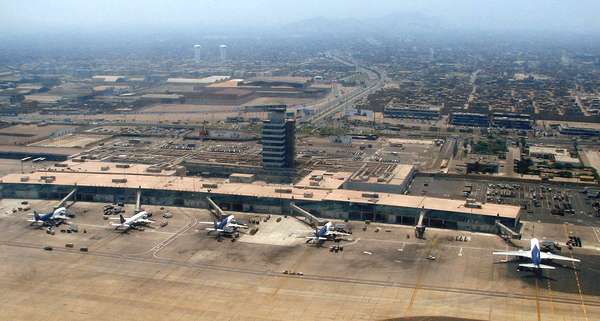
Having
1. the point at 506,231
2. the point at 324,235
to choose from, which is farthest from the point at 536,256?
the point at 324,235

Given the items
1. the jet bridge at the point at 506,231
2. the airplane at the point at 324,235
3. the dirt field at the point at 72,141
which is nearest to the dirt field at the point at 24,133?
the dirt field at the point at 72,141

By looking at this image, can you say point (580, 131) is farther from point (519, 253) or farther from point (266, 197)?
point (266, 197)

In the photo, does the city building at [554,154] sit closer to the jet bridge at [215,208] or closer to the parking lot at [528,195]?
the parking lot at [528,195]

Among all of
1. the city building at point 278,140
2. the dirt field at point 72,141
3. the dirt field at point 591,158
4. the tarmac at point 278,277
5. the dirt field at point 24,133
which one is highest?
the city building at point 278,140

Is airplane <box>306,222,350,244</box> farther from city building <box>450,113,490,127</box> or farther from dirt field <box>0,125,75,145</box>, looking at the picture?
city building <box>450,113,490,127</box>

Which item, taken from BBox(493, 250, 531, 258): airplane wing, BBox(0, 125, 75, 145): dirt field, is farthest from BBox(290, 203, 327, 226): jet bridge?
BBox(0, 125, 75, 145): dirt field
